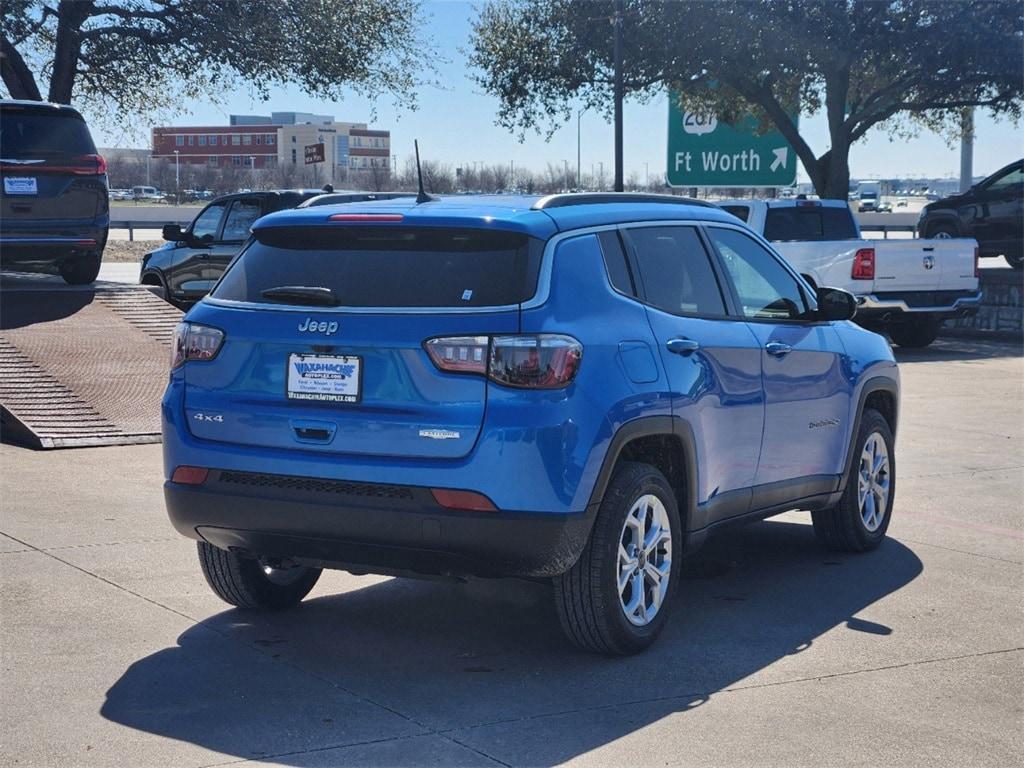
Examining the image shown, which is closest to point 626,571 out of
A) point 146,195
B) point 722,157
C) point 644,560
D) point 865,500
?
point 644,560

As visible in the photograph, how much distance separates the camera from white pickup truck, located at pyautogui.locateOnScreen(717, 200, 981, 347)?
17.8 meters

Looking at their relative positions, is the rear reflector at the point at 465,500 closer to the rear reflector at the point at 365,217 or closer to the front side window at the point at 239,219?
the rear reflector at the point at 365,217

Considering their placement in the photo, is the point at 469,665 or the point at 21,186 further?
the point at 21,186

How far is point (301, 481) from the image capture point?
17.5 ft

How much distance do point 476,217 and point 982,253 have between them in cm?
2303

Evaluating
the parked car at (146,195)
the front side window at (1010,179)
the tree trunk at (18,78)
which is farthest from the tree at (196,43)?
the parked car at (146,195)

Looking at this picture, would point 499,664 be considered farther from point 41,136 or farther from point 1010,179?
point 1010,179

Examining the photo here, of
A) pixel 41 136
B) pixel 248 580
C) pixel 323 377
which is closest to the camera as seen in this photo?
pixel 323 377

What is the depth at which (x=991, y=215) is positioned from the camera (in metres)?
25.5

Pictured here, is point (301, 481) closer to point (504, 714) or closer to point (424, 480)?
point (424, 480)

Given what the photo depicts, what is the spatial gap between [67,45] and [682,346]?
17796mm

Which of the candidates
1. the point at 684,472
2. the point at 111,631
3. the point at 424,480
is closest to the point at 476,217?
the point at 424,480

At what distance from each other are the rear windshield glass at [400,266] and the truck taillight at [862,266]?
13.0 m

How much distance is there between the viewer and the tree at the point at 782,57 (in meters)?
25.3
